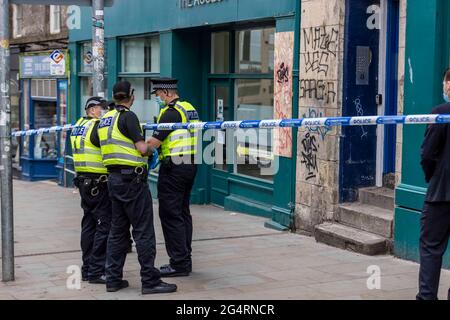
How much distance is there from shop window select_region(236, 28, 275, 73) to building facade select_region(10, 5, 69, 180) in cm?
703

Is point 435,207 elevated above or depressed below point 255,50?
below

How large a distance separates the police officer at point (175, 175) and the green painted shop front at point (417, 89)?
2290 millimetres

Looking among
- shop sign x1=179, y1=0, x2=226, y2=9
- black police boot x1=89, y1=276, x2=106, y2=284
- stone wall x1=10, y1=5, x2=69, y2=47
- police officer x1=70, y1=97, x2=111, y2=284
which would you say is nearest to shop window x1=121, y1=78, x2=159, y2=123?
shop sign x1=179, y1=0, x2=226, y2=9

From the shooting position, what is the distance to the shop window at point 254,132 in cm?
1102

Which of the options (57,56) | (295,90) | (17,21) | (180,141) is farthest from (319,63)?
(17,21)

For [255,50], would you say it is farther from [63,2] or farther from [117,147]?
[117,147]

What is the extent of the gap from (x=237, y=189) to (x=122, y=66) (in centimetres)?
453

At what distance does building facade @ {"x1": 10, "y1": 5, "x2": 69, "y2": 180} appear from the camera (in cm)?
1825

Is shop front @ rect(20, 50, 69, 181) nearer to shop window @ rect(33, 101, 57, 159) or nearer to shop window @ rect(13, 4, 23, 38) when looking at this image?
shop window @ rect(33, 101, 57, 159)

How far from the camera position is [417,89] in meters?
7.66

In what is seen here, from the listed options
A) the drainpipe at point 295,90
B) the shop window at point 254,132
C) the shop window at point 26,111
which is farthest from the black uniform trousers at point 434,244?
the shop window at point 26,111

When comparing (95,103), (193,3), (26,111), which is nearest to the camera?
(95,103)

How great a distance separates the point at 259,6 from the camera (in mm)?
10438

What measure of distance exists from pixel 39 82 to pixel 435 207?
15.7 meters
